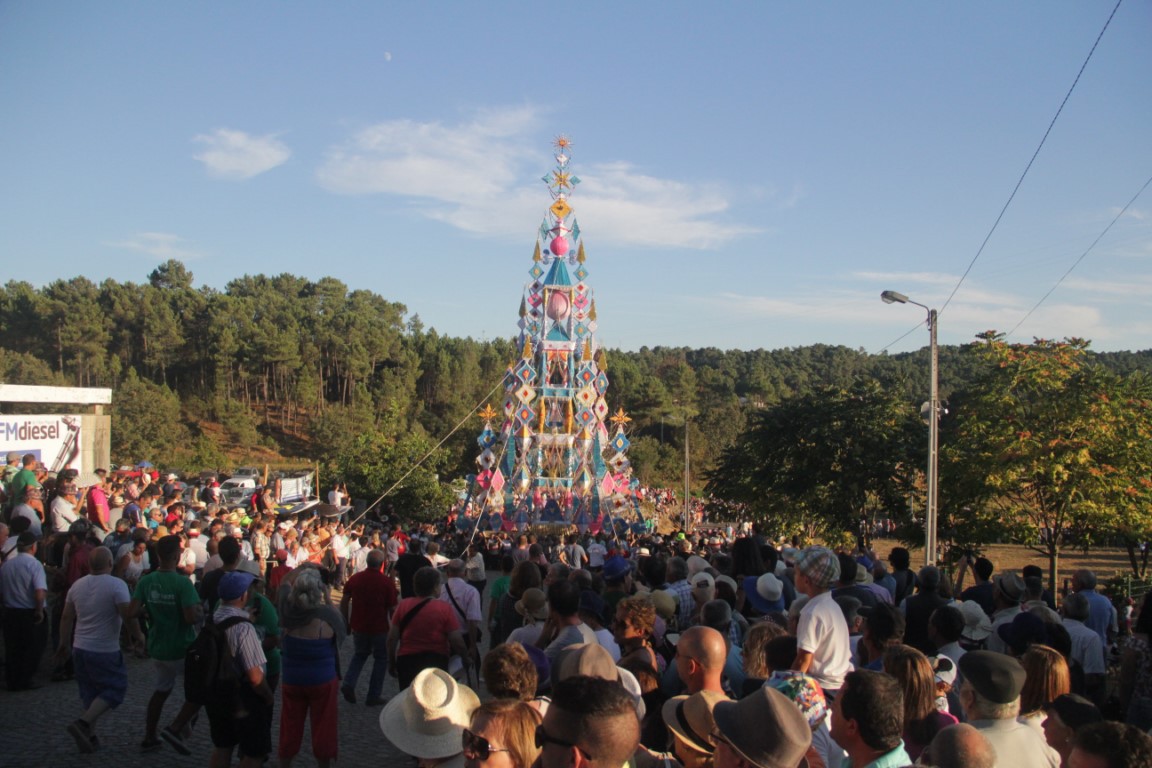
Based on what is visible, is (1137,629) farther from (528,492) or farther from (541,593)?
(528,492)

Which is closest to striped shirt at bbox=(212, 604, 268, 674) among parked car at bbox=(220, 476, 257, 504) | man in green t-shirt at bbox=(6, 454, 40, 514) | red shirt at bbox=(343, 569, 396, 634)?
red shirt at bbox=(343, 569, 396, 634)

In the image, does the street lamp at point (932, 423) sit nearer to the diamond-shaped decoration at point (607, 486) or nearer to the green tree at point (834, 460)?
the green tree at point (834, 460)

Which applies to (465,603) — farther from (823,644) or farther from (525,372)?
(525,372)

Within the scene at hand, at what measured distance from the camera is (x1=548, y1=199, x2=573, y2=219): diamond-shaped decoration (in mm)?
31453

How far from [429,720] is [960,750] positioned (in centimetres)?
196

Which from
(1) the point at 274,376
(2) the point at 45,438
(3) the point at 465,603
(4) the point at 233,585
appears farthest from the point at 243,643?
(1) the point at 274,376

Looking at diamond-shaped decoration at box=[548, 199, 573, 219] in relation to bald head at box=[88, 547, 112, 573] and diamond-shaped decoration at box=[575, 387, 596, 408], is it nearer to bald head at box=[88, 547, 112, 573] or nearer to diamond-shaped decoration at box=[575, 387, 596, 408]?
diamond-shaped decoration at box=[575, 387, 596, 408]

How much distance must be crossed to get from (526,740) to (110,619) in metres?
5.27

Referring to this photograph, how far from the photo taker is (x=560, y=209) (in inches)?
1240

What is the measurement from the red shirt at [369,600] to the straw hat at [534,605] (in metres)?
2.49

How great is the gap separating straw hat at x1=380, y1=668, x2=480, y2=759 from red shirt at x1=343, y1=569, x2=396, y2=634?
4.78 m

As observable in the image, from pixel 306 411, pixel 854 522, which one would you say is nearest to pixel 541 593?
pixel 854 522

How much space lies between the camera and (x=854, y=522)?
23.3 meters

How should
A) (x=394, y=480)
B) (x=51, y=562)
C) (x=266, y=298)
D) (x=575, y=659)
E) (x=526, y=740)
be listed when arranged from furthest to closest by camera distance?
(x=266, y=298)
(x=394, y=480)
(x=51, y=562)
(x=575, y=659)
(x=526, y=740)
